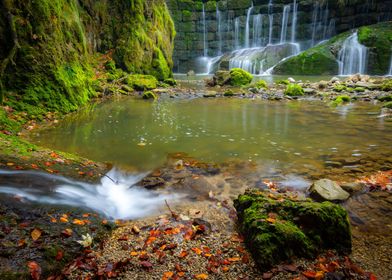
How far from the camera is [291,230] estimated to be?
105 inches

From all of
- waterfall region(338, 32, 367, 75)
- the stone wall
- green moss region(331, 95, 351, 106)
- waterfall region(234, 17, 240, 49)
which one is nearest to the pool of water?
green moss region(331, 95, 351, 106)

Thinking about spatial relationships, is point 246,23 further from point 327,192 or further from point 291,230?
point 291,230

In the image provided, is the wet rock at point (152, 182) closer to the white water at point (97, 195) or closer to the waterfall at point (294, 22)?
the white water at point (97, 195)

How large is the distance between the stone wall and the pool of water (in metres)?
23.6

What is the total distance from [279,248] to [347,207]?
5.30 ft

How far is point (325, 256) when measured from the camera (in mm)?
2650

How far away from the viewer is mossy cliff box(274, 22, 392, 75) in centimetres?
2356

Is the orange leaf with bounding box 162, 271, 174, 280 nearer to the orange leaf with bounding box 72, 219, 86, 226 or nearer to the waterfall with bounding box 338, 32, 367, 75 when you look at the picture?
the orange leaf with bounding box 72, 219, 86, 226

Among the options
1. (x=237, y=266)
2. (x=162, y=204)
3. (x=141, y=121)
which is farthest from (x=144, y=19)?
(x=237, y=266)

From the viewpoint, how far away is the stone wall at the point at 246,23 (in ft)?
99.8

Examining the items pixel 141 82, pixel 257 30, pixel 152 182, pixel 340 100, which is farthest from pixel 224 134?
pixel 257 30

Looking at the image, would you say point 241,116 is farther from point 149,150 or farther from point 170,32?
point 170,32

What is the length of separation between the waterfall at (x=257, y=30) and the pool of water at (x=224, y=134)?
25.0 meters

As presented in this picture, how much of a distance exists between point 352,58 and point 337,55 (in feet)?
3.97
